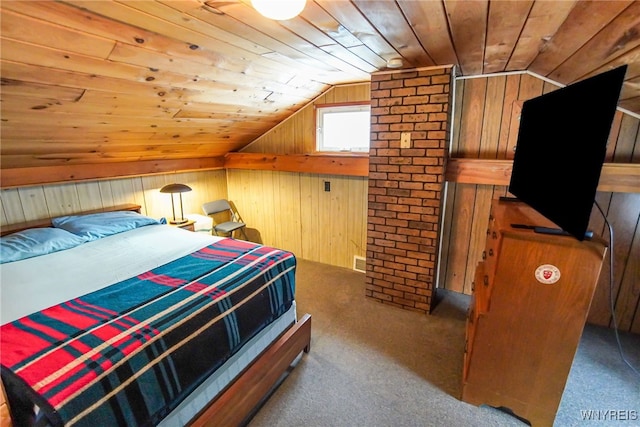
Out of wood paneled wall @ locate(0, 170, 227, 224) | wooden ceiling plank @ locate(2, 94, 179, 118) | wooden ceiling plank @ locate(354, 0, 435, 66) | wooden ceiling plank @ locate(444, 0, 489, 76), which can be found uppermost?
wooden ceiling plank @ locate(354, 0, 435, 66)

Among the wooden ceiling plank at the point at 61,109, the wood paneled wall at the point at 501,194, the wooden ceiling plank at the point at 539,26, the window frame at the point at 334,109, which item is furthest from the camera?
the window frame at the point at 334,109

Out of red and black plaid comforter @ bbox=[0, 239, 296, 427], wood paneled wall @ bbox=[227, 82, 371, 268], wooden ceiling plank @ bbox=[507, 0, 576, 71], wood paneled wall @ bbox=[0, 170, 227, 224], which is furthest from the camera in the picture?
wood paneled wall @ bbox=[227, 82, 371, 268]

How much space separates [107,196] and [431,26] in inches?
124

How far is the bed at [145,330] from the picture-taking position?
103 centimetres

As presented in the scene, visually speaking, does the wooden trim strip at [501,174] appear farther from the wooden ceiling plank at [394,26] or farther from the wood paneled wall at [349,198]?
the wooden ceiling plank at [394,26]

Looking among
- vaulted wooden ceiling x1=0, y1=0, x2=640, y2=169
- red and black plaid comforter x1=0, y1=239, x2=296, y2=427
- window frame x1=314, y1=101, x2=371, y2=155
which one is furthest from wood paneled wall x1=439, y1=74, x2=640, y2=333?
red and black plaid comforter x1=0, y1=239, x2=296, y2=427

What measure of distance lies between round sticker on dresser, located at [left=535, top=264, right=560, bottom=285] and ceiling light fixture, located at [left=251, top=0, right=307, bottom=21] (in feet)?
4.99

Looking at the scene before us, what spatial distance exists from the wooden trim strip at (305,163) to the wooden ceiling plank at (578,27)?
5.23 ft

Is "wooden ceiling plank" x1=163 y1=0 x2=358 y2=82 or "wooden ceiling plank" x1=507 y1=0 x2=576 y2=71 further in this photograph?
"wooden ceiling plank" x1=163 y1=0 x2=358 y2=82

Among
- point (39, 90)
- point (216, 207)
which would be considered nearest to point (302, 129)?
point (216, 207)

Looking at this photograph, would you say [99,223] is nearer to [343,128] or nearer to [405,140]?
[343,128]

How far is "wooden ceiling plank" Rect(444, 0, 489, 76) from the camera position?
1190 mm

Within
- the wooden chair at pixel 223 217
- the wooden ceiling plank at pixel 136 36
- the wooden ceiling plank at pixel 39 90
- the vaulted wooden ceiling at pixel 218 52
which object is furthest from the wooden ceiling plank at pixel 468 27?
the wooden chair at pixel 223 217

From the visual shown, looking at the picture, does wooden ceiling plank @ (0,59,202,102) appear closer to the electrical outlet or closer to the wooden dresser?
the electrical outlet
